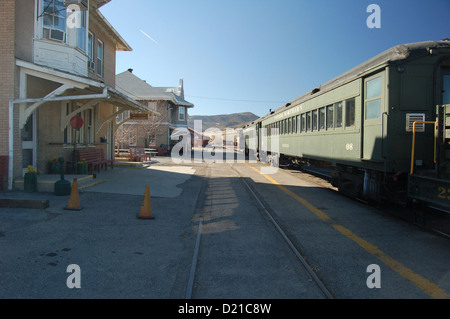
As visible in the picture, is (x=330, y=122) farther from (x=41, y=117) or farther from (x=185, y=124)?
(x=185, y=124)

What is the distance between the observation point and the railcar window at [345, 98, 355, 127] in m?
8.48

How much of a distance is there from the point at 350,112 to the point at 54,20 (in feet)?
29.5

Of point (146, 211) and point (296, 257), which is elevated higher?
point (146, 211)

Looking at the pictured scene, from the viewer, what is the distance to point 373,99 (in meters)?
7.41

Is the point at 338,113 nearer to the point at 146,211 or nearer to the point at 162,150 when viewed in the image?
the point at 146,211

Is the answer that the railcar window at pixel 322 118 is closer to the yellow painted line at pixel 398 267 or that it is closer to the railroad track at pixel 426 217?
the railroad track at pixel 426 217

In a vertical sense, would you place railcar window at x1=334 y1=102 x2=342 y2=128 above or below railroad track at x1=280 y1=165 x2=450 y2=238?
above

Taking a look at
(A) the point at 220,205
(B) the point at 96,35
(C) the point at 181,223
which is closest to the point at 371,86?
(A) the point at 220,205

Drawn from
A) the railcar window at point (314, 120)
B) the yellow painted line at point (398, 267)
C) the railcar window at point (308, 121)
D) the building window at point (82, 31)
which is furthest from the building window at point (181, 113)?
the yellow painted line at point (398, 267)

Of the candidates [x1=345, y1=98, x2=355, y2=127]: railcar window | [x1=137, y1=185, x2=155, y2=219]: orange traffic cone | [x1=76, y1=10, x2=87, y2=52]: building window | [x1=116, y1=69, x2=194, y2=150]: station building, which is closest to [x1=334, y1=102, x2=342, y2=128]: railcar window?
[x1=345, y1=98, x2=355, y2=127]: railcar window

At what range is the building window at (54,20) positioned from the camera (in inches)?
384

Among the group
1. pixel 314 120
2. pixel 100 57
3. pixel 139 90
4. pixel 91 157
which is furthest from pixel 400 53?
pixel 139 90

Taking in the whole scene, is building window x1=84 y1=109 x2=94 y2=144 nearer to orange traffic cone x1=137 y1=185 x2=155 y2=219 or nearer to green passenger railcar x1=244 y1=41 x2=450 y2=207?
orange traffic cone x1=137 y1=185 x2=155 y2=219

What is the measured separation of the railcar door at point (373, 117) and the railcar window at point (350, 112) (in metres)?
0.63
